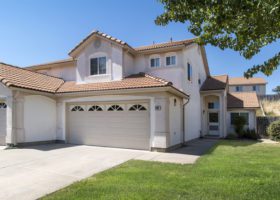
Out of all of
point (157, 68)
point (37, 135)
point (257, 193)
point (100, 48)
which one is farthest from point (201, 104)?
point (257, 193)

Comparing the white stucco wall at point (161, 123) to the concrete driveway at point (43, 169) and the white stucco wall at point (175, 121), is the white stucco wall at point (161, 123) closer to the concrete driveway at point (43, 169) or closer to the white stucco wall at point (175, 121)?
the white stucco wall at point (175, 121)

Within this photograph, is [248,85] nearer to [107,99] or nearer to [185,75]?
[185,75]

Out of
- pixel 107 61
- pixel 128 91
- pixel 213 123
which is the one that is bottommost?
pixel 213 123

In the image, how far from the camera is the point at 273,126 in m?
19.1

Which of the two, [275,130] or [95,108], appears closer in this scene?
[95,108]

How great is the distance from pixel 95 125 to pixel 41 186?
830 cm

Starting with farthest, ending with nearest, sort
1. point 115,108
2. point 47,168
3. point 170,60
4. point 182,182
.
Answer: point 170,60
point 115,108
point 47,168
point 182,182

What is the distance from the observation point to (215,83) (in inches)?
894

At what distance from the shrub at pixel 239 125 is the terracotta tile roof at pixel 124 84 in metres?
11.5

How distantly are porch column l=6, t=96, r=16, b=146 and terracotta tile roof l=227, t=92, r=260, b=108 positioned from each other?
62.5 ft

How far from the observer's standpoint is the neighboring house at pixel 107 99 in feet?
43.0

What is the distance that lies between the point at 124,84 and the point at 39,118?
6.21 metres

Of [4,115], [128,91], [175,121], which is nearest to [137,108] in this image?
[128,91]

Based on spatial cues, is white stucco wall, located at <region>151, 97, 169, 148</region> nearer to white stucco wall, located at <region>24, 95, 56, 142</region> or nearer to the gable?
the gable
